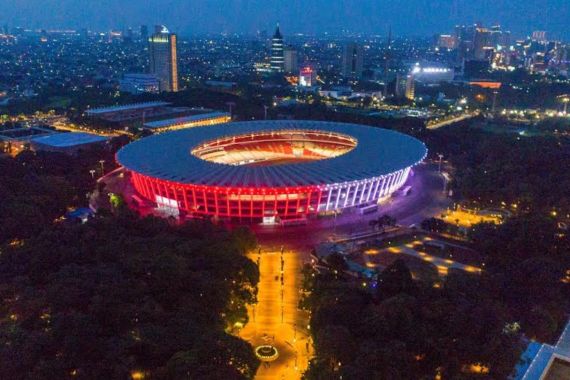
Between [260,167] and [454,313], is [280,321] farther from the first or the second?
[260,167]

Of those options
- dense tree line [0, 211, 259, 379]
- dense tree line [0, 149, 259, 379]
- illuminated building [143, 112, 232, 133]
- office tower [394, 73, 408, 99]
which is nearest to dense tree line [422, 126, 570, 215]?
dense tree line [0, 149, 259, 379]

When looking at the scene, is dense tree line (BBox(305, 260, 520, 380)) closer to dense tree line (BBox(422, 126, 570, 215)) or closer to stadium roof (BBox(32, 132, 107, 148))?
dense tree line (BBox(422, 126, 570, 215))

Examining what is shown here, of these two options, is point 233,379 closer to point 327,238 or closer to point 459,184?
point 327,238

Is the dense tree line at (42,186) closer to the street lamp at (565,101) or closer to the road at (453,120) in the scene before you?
the road at (453,120)

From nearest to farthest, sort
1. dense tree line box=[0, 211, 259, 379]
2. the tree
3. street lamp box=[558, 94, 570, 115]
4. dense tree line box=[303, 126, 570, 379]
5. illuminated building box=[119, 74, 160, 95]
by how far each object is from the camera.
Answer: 1. dense tree line box=[0, 211, 259, 379]
2. dense tree line box=[303, 126, 570, 379]
3. the tree
4. street lamp box=[558, 94, 570, 115]
5. illuminated building box=[119, 74, 160, 95]

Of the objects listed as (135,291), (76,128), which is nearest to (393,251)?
(135,291)

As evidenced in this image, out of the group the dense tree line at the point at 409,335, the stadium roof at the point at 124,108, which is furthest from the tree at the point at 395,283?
the stadium roof at the point at 124,108

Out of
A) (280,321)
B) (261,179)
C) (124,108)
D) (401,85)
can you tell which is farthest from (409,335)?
(401,85)
